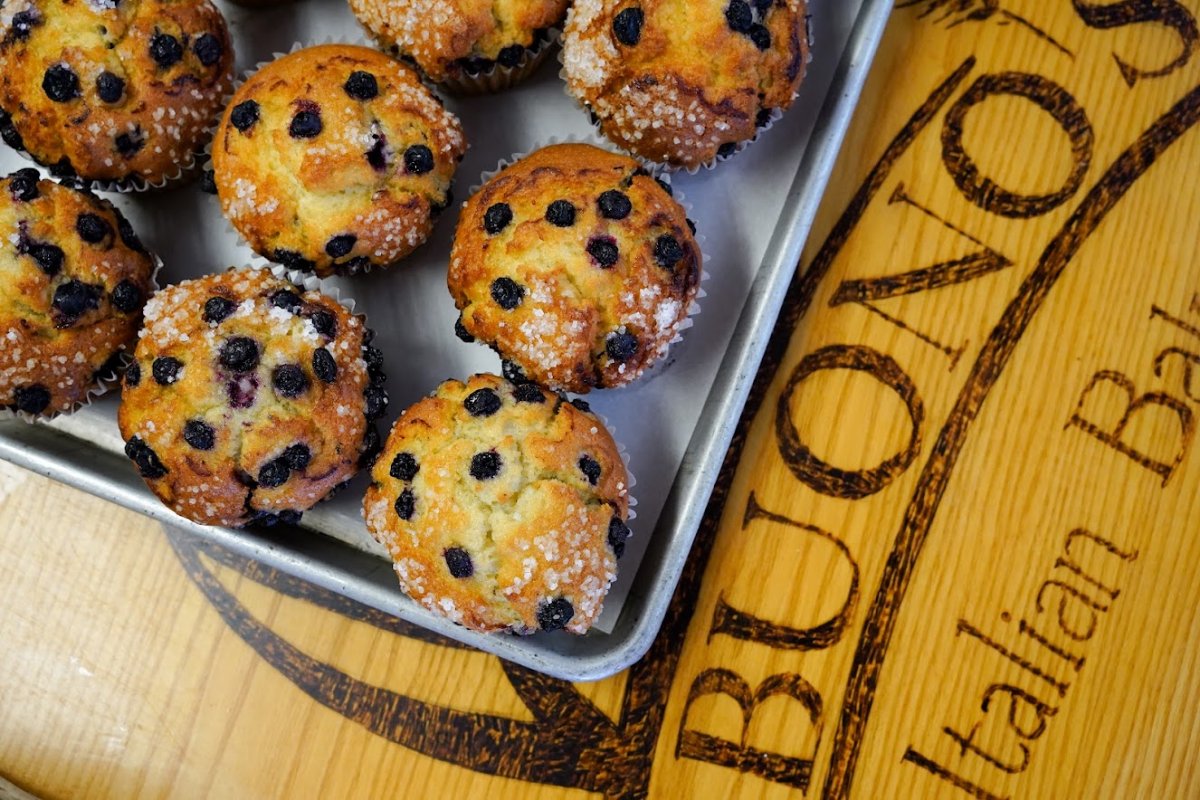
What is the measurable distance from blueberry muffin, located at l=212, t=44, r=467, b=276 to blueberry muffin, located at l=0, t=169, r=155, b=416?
9.4 inches

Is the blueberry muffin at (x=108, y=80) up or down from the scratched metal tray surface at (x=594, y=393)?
up

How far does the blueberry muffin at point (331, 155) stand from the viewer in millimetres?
1589

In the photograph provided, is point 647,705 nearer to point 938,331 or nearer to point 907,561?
point 907,561

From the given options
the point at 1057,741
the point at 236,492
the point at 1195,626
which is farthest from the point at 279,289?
the point at 1195,626

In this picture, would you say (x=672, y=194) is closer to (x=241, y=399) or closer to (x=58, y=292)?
(x=241, y=399)

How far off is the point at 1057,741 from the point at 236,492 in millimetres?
1658

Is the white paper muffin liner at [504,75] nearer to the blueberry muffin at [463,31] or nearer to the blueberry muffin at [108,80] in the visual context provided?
the blueberry muffin at [463,31]

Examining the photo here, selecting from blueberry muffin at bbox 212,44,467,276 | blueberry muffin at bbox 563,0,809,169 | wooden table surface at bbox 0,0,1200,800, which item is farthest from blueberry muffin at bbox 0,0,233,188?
wooden table surface at bbox 0,0,1200,800

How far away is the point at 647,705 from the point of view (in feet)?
6.12

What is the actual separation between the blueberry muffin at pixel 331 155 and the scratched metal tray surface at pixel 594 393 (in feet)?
0.77

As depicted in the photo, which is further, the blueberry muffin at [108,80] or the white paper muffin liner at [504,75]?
the white paper muffin liner at [504,75]

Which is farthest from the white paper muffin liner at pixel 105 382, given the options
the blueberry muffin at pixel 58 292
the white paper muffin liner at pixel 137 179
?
the white paper muffin liner at pixel 137 179

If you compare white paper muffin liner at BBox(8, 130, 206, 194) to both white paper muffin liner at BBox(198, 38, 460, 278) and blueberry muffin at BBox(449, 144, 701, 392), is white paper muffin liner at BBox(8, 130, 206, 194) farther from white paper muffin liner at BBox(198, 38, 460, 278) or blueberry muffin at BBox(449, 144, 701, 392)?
blueberry muffin at BBox(449, 144, 701, 392)

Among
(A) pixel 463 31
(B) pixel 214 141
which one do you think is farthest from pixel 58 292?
(A) pixel 463 31
